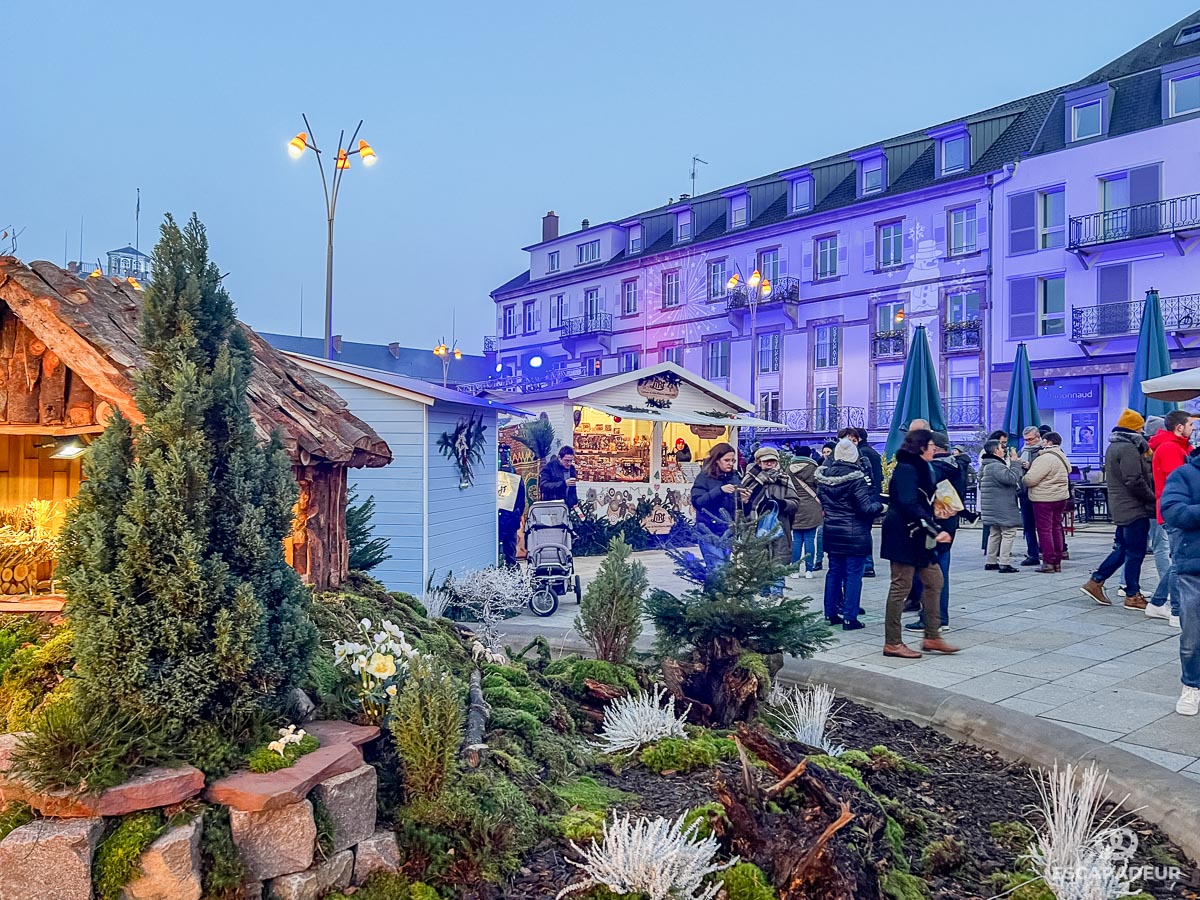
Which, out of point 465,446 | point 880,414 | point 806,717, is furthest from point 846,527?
point 880,414

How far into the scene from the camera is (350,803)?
2.81m

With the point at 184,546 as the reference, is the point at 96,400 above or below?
above

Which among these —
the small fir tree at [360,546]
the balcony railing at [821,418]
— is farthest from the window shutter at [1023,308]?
the small fir tree at [360,546]

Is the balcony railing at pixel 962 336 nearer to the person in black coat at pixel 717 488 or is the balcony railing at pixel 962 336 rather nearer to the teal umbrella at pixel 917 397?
the teal umbrella at pixel 917 397

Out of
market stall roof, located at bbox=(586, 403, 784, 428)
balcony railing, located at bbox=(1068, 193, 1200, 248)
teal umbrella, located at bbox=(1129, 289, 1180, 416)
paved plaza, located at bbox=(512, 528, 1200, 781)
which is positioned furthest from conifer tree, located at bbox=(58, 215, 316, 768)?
balcony railing, located at bbox=(1068, 193, 1200, 248)

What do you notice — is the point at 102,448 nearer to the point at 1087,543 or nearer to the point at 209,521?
the point at 209,521

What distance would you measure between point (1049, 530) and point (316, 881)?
11.3 m

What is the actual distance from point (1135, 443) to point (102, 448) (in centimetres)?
895

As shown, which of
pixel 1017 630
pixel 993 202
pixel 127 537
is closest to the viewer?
pixel 127 537

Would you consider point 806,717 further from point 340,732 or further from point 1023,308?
point 1023,308

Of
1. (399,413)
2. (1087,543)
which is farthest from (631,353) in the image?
(399,413)

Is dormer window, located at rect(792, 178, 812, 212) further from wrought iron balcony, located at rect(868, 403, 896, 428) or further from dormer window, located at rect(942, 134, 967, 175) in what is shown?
wrought iron balcony, located at rect(868, 403, 896, 428)

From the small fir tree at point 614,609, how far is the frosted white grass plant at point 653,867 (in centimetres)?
254

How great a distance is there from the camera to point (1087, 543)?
15.3 metres
